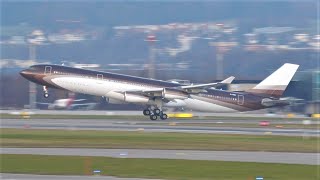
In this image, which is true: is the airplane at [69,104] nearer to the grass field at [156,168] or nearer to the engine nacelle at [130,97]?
the engine nacelle at [130,97]

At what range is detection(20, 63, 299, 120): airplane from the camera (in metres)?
66.1

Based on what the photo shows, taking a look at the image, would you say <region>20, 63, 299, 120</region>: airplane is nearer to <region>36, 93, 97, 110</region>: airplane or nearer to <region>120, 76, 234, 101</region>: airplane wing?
<region>120, 76, 234, 101</region>: airplane wing

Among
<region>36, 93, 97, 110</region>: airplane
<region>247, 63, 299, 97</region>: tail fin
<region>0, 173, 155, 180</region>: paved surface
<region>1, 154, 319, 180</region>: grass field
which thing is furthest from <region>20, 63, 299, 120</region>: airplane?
<region>0, 173, 155, 180</region>: paved surface

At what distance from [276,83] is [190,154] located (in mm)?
35086

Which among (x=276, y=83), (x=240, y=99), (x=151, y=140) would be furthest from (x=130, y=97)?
(x=151, y=140)

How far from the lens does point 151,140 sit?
43.1 metres

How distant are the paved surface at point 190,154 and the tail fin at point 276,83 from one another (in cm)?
3322

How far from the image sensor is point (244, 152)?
36781 millimetres

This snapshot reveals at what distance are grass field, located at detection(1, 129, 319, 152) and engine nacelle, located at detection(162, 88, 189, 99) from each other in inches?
690

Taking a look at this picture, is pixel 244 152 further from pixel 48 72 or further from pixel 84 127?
pixel 48 72

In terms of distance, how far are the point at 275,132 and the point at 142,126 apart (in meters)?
9.79

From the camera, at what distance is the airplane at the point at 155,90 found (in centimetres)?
6606

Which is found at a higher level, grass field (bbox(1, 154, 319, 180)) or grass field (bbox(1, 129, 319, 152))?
grass field (bbox(1, 129, 319, 152))

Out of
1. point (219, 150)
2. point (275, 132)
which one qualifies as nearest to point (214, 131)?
point (275, 132)
